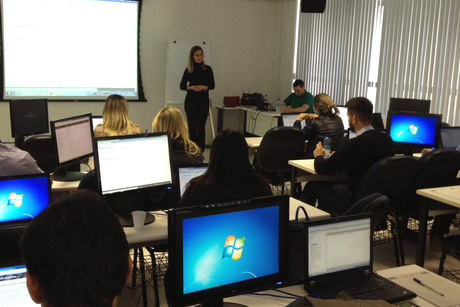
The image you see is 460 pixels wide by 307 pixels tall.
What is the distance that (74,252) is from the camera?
1024mm

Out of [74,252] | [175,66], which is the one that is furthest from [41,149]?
[175,66]

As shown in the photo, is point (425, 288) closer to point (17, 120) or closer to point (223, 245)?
point (223, 245)

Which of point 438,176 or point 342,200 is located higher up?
point 438,176

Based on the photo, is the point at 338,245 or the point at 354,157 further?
the point at 354,157

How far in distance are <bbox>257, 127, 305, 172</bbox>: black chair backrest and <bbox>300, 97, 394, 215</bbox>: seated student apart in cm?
95

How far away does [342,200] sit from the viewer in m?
4.29

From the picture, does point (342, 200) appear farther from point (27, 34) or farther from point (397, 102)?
point (27, 34)

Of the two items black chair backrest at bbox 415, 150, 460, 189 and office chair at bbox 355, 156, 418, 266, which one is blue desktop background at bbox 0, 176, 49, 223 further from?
black chair backrest at bbox 415, 150, 460, 189

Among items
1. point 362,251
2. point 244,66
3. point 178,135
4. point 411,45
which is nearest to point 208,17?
point 244,66

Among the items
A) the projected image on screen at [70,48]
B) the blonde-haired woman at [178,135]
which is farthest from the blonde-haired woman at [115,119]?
the projected image on screen at [70,48]

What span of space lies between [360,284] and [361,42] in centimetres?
605

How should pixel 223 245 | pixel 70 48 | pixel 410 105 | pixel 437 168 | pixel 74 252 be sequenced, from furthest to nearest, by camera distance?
pixel 70 48 < pixel 410 105 < pixel 437 168 < pixel 223 245 < pixel 74 252

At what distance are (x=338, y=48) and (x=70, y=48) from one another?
4.21 meters

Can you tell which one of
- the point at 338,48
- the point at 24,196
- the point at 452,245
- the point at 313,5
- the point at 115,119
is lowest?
the point at 452,245
